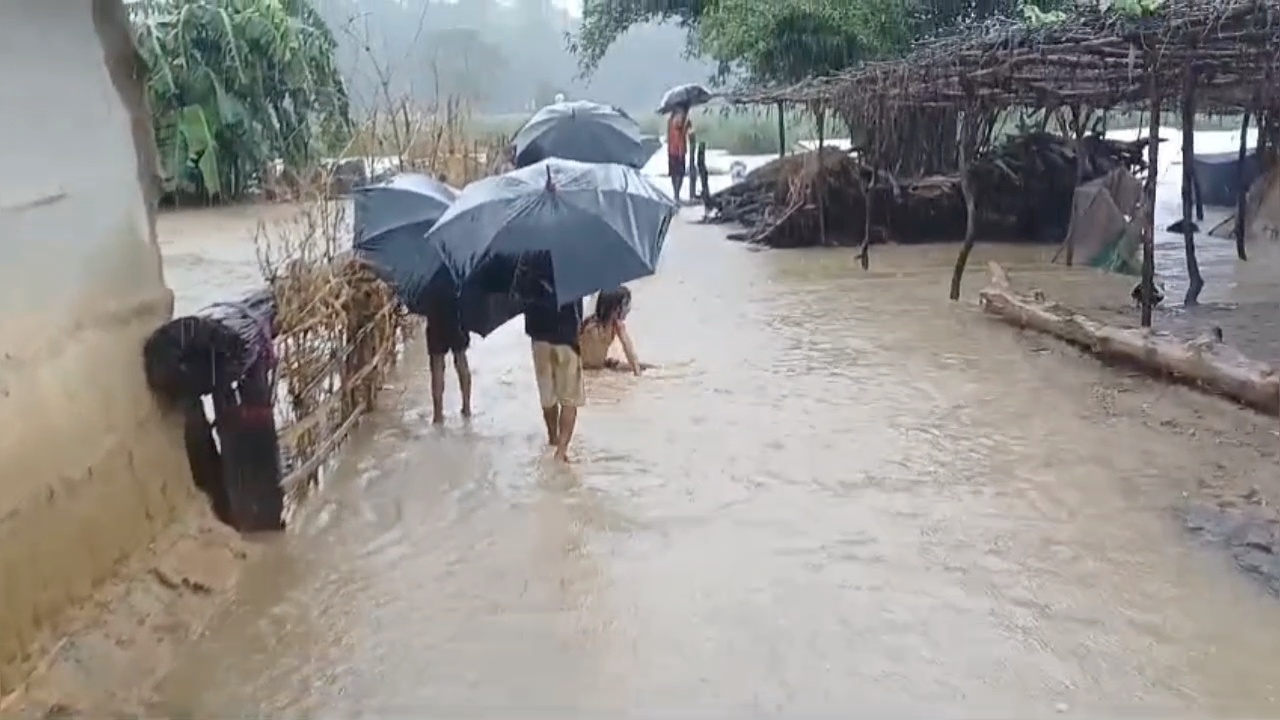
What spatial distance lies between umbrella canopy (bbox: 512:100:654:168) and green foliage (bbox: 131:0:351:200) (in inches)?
293

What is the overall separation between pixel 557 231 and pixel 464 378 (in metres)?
1.99

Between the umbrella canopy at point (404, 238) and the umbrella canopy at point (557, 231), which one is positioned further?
the umbrella canopy at point (404, 238)

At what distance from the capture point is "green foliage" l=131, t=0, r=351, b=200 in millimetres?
20016

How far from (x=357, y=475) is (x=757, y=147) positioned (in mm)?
29089

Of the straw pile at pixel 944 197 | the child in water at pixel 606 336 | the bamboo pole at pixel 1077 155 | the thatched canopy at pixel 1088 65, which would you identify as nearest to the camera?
the thatched canopy at pixel 1088 65

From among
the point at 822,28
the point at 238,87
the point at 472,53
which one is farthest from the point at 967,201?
the point at 472,53

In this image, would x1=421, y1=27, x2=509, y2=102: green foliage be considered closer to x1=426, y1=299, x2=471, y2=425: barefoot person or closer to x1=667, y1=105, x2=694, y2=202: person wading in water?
x1=667, y1=105, x2=694, y2=202: person wading in water

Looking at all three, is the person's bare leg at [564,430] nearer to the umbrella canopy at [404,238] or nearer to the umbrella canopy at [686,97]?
the umbrella canopy at [404,238]

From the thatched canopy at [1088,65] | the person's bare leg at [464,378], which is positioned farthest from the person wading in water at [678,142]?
the person's bare leg at [464,378]

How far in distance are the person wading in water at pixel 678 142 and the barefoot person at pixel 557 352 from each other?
14.6 metres

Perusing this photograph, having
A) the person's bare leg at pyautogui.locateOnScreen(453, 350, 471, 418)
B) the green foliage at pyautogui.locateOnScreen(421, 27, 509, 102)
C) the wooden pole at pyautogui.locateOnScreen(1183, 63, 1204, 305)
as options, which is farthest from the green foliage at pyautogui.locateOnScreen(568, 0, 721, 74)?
the person's bare leg at pyautogui.locateOnScreen(453, 350, 471, 418)

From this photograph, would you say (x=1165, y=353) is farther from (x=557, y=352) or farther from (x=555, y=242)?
(x=555, y=242)

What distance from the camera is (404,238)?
727 cm

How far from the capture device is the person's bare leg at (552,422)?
697cm
